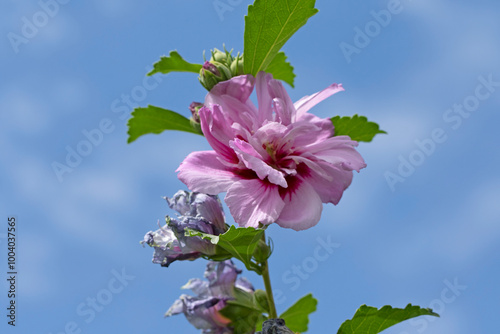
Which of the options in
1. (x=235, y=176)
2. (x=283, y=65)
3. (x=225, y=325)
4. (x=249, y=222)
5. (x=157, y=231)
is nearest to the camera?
(x=249, y=222)

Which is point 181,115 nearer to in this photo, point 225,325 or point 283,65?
point 283,65

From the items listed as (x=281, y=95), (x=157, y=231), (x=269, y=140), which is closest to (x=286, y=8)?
(x=281, y=95)

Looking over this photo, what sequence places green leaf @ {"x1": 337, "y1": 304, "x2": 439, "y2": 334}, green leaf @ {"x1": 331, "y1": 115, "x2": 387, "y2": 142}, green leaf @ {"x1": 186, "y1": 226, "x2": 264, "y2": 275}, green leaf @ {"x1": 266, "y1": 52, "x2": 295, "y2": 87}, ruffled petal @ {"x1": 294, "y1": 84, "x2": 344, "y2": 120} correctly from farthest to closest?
green leaf @ {"x1": 266, "y1": 52, "x2": 295, "y2": 87} → green leaf @ {"x1": 331, "y1": 115, "x2": 387, "y2": 142} → ruffled petal @ {"x1": 294, "y1": 84, "x2": 344, "y2": 120} → green leaf @ {"x1": 337, "y1": 304, "x2": 439, "y2": 334} → green leaf @ {"x1": 186, "y1": 226, "x2": 264, "y2": 275}

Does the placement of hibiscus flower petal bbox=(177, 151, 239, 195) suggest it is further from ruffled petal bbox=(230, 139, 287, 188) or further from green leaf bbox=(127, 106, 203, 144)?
green leaf bbox=(127, 106, 203, 144)

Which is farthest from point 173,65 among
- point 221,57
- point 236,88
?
point 236,88

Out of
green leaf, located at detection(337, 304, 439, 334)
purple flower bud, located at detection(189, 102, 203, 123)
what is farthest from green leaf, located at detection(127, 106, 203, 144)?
green leaf, located at detection(337, 304, 439, 334)

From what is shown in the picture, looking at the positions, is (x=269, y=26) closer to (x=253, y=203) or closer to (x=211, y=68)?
(x=211, y=68)
